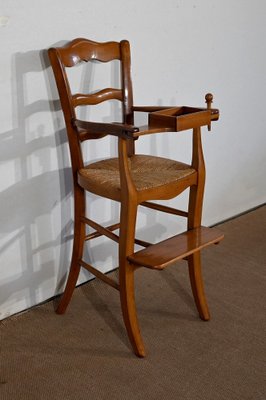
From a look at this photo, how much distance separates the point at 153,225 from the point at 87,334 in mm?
786

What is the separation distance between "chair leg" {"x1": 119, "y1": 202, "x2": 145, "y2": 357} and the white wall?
1.62 feet

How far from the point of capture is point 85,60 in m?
1.77

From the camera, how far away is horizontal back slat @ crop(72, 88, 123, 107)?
1.77 meters

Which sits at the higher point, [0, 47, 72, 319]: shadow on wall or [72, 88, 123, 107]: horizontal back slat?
[72, 88, 123, 107]: horizontal back slat

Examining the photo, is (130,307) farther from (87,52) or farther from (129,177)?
(87,52)

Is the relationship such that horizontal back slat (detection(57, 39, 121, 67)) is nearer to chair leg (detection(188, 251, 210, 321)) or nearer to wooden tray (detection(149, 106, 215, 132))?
wooden tray (detection(149, 106, 215, 132))

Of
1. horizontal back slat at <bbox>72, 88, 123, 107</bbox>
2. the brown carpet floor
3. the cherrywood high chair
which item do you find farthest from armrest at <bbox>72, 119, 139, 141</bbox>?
the brown carpet floor

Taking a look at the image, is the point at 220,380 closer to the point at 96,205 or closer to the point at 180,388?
the point at 180,388

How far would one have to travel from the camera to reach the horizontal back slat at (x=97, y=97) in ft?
5.81

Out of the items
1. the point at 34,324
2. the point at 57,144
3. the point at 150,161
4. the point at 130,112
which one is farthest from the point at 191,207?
the point at 34,324

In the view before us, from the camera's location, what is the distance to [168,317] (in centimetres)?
191

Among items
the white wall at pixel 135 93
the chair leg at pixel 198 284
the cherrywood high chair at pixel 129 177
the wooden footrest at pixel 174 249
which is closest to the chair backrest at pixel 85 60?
the cherrywood high chair at pixel 129 177

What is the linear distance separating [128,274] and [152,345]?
0.32 meters

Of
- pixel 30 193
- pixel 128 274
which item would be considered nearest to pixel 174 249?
pixel 128 274
